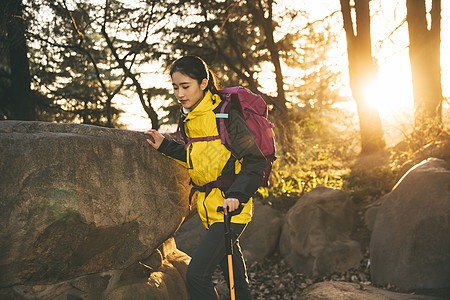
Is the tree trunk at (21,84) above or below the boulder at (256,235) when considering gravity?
above

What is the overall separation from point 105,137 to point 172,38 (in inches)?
338

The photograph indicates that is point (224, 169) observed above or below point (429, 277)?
above

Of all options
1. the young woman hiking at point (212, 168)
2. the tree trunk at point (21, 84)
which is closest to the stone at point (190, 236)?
the young woman hiking at point (212, 168)

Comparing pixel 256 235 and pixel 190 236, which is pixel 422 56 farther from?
pixel 190 236

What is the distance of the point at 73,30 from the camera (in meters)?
9.83

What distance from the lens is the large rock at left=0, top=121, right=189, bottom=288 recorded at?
284 cm

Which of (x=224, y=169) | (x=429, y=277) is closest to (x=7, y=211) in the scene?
(x=224, y=169)

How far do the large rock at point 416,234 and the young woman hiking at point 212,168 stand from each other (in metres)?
2.29

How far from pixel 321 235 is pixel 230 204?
331 cm

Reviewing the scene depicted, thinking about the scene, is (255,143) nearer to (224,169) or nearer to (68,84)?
(224,169)

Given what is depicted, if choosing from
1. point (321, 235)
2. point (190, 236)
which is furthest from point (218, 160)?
point (190, 236)

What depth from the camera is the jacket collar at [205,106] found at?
9.55 feet

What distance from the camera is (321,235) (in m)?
5.57

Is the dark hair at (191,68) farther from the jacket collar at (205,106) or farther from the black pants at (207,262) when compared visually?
the black pants at (207,262)
